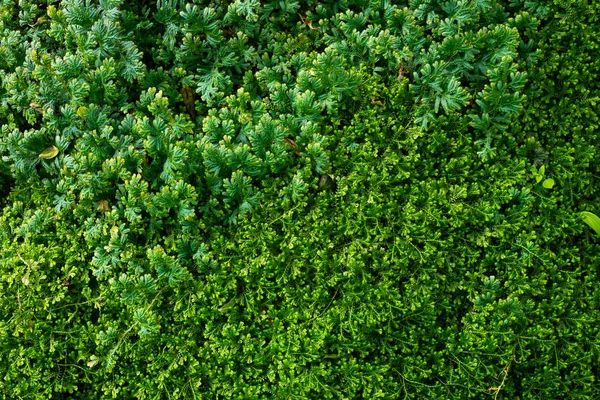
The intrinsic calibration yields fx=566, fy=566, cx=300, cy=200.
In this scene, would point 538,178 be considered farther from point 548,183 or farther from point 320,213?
point 320,213

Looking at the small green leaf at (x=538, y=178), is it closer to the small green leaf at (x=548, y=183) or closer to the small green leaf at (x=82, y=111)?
the small green leaf at (x=548, y=183)

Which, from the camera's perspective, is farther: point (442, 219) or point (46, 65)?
point (46, 65)

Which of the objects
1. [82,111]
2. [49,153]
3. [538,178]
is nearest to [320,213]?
[538,178]

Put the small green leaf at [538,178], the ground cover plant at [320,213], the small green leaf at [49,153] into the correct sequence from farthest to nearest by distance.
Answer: the small green leaf at [49,153] → the small green leaf at [538,178] → the ground cover plant at [320,213]

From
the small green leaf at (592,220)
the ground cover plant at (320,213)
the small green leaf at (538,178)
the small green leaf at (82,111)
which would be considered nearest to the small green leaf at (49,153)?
the ground cover plant at (320,213)

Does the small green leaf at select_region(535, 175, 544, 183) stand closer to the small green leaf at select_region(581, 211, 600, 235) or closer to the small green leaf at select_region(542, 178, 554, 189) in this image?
the small green leaf at select_region(542, 178, 554, 189)

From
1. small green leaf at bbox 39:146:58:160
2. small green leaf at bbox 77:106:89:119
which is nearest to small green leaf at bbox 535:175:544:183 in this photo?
small green leaf at bbox 77:106:89:119

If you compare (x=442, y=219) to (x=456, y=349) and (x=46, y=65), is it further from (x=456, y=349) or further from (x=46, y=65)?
(x=46, y=65)

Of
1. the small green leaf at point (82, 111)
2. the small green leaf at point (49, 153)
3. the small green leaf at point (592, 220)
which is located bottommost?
the small green leaf at point (592, 220)

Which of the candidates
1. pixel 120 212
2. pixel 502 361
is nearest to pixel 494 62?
pixel 502 361
